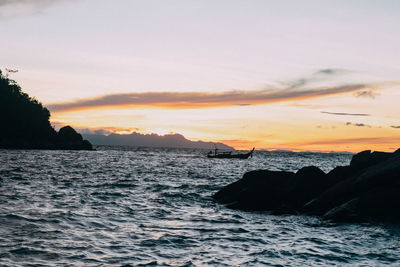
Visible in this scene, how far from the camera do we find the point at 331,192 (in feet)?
64.3

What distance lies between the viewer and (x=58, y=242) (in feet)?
38.7

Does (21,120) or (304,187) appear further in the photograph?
(21,120)

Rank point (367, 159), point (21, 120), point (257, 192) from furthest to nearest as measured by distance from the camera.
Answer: point (21, 120) < point (367, 159) < point (257, 192)

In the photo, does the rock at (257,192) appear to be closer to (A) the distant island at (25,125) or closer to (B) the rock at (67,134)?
(A) the distant island at (25,125)

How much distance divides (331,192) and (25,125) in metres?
124

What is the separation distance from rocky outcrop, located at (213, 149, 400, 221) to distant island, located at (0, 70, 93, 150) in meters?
110

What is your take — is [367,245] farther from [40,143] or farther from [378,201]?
[40,143]

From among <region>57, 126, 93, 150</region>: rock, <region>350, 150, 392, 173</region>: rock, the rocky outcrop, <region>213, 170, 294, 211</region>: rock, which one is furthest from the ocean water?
<region>57, 126, 93, 150</region>: rock

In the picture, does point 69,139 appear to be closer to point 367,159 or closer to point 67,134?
point 67,134

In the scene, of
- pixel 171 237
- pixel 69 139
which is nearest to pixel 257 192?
pixel 171 237

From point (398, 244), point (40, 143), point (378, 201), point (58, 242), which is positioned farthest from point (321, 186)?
point (40, 143)

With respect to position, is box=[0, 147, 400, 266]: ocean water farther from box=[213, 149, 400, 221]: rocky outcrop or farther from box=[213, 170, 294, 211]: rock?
box=[213, 170, 294, 211]: rock

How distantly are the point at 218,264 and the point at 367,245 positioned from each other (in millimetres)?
5777

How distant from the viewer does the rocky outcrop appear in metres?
17.0
